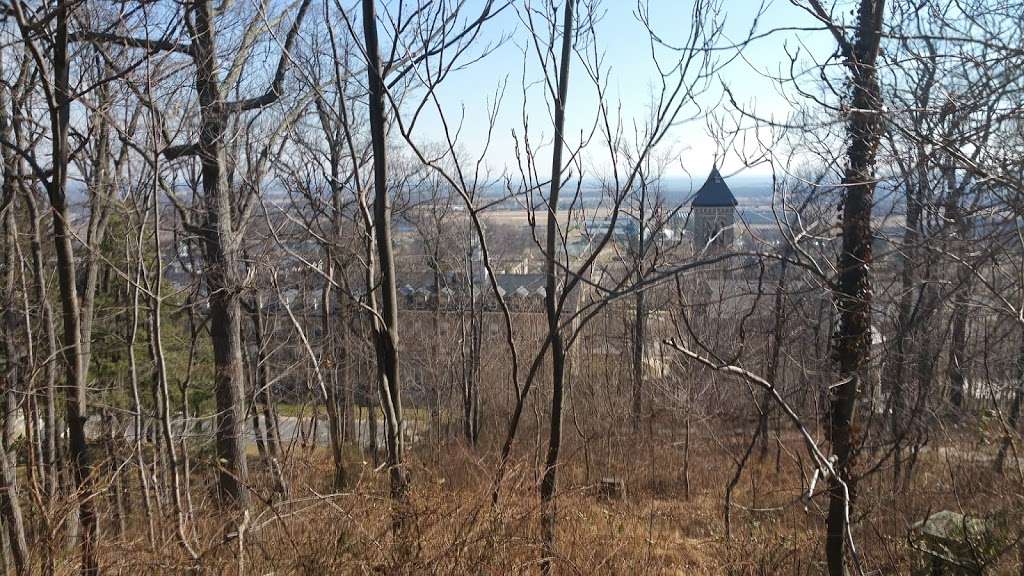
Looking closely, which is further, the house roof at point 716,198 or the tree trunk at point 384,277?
the house roof at point 716,198

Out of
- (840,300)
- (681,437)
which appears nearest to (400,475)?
(840,300)

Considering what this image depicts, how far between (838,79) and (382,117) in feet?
8.61

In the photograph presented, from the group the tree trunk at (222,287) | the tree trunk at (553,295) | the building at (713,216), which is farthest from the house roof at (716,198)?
the tree trunk at (222,287)

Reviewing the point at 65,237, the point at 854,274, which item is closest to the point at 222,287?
the point at 65,237

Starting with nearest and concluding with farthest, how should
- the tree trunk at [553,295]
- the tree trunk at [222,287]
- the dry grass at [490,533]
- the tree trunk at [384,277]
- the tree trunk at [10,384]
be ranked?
the dry grass at [490,533]
the tree trunk at [384,277]
the tree trunk at [553,295]
the tree trunk at [10,384]
the tree trunk at [222,287]

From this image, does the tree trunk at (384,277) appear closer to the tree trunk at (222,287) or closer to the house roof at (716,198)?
the house roof at (716,198)

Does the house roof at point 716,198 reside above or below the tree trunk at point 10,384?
above

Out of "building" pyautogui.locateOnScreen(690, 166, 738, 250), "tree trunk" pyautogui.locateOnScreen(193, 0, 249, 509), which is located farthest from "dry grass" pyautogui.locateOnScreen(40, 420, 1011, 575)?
"building" pyautogui.locateOnScreen(690, 166, 738, 250)

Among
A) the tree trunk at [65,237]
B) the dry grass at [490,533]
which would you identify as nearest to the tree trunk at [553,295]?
the dry grass at [490,533]

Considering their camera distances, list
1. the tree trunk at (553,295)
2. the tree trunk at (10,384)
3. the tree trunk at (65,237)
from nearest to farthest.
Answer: the tree trunk at (553,295) < the tree trunk at (65,237) < the tree trunk at (10,384)

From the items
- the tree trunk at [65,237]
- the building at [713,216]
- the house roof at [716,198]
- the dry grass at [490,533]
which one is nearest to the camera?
the dry grass at [490,533]

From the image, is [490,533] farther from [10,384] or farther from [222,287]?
[10,384]

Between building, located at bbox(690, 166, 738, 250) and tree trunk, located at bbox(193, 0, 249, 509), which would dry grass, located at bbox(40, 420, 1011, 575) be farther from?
building, located at bbox(690, 166, 738, 250)

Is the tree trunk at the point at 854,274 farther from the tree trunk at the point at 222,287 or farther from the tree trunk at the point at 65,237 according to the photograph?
the tree trunk at the point at 222,287
